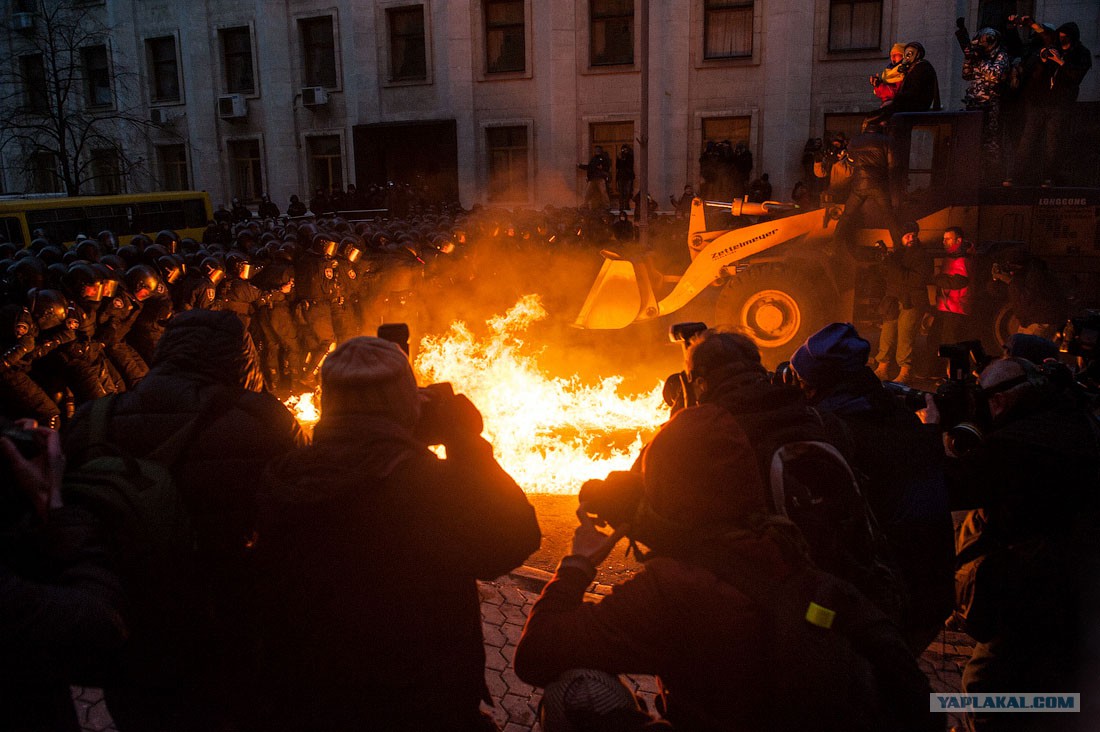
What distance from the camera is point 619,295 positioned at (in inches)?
407

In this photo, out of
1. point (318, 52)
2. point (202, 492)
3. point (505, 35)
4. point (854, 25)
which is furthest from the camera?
point (318, 52)

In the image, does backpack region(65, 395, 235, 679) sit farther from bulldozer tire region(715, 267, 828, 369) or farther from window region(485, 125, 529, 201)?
window region(485, 125, 529, 201)

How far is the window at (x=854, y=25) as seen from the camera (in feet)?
70.2

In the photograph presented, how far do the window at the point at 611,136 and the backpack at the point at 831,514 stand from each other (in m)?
22.3

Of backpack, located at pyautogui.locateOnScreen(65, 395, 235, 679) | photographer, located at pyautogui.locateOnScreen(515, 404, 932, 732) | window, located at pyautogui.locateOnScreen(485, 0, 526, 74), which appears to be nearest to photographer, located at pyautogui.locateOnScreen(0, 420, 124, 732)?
backpack, located at pyautogui.locateOnScreen(65, 395, 235, 679)

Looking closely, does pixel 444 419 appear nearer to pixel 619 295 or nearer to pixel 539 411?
pixel 539 411

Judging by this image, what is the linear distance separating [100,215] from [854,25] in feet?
66.4

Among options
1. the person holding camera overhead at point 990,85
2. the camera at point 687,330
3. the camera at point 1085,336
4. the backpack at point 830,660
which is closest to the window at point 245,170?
the person holding camera overhead at point 990,85

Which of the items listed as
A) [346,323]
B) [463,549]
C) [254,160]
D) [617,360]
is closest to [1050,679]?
[463,549]

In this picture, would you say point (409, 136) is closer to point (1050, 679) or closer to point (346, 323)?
point (346, 323)

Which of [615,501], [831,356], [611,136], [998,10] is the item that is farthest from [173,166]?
[615,501]

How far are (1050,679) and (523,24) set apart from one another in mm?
24496

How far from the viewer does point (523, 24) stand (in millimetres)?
24156

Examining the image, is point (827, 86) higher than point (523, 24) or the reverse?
the reverse
